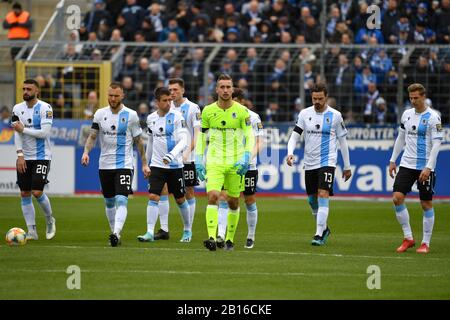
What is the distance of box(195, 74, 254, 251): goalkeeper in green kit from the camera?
15.8 metres

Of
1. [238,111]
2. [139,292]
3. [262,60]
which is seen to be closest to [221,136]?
[238,111]

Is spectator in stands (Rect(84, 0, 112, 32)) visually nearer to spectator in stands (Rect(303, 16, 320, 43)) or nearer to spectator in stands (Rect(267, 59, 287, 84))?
spectator in stands (Rect(303, 16, 320, 43))

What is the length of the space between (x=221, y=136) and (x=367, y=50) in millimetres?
13209

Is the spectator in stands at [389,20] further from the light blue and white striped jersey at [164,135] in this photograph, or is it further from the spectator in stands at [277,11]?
the light blue and white striped jersey at [164,135]

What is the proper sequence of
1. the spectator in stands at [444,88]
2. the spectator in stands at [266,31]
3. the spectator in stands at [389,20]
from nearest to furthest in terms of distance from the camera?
the spectator in stands at [444,88] < the spectator in stands at [389,20] < the spectator in stands at [266,31]

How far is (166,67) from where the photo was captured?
96.7 feet

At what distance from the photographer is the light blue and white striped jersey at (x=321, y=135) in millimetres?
17703

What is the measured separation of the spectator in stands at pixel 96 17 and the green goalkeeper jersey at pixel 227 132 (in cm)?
1697

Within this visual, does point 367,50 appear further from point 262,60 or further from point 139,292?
point 139,292

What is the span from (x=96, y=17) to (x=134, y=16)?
118 centimetres

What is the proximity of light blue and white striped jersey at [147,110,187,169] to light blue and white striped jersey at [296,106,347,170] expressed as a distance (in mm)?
1923

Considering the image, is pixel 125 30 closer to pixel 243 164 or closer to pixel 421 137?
pixel 421 137

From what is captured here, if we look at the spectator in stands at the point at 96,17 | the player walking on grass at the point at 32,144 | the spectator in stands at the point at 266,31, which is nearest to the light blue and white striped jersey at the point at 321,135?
the player walking on grass at the point at 32,144

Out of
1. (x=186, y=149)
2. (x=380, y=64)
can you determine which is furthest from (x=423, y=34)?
(x=186, y=149)
